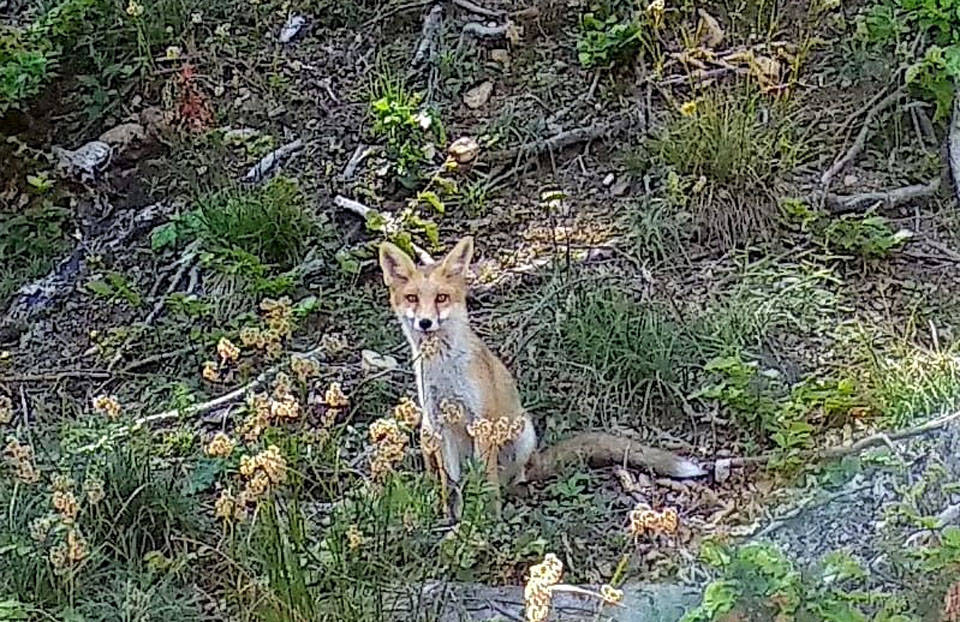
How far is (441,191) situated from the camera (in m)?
6.14

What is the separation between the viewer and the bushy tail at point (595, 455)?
14.5ft

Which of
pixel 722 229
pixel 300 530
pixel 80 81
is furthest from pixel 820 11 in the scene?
pixel 300 530

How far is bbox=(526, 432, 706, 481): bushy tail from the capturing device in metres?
4.41

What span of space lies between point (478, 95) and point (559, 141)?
2.02ft

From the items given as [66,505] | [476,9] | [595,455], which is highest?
[66,505]

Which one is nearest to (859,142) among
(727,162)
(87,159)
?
(727,162)

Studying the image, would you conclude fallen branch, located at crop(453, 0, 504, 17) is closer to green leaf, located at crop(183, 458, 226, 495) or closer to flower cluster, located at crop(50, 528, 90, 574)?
green leaf, located at crop(183, 458, 226, 495)

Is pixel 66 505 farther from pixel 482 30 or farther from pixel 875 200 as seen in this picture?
pixel 482 30

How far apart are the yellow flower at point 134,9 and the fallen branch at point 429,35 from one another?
138cm

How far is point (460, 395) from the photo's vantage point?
14.2ft

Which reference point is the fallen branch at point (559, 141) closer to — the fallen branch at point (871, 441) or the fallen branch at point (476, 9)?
the fallen branch at point (476, 9)

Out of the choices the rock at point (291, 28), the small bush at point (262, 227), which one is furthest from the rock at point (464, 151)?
the rock at point (291, 28)

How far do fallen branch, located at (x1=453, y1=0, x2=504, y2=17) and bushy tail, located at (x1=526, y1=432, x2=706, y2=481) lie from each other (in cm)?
322

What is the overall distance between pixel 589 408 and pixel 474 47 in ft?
9.03
